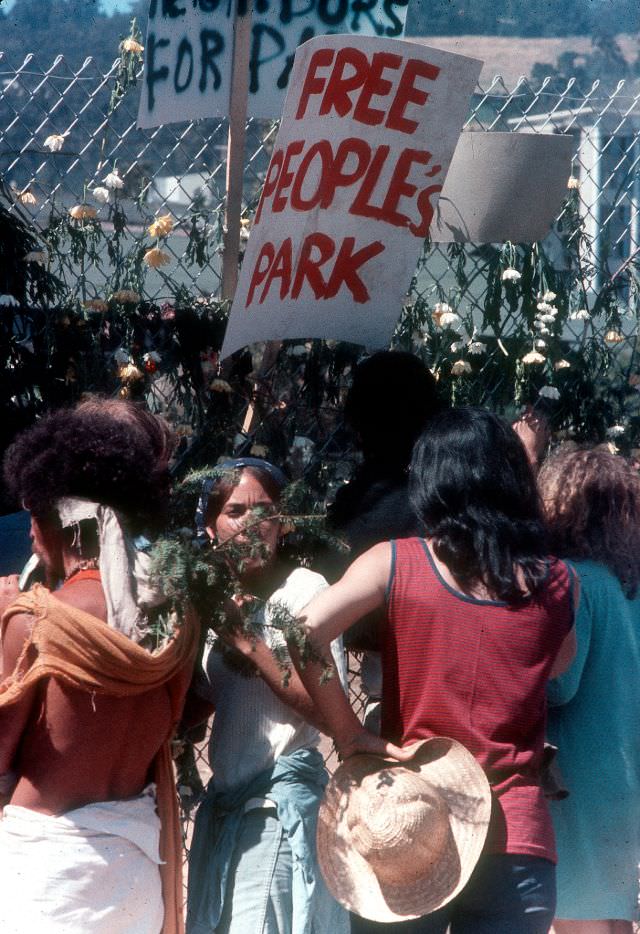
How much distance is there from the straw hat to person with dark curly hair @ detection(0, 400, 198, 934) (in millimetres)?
365

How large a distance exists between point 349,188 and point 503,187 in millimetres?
869

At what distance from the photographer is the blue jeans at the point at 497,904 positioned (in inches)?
84.4

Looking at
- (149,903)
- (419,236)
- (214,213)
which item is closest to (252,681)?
(149,903)

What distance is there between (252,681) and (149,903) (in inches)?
19.8

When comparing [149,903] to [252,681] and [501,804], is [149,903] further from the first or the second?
[501,804]

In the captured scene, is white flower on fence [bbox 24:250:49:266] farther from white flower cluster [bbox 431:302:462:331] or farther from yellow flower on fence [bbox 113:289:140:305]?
white flower cluster [bbox 431:302:462:331]

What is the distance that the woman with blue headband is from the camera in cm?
229

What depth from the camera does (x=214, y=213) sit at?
3793mm

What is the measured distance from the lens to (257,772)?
2408mm

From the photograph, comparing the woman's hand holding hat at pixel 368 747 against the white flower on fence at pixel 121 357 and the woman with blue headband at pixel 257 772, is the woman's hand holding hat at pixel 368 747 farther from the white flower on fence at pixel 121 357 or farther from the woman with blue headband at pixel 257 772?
the white flower on fence at pixel 121 357

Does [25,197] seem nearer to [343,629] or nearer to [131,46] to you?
[131,46]

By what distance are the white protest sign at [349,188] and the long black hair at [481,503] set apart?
0.74 meters

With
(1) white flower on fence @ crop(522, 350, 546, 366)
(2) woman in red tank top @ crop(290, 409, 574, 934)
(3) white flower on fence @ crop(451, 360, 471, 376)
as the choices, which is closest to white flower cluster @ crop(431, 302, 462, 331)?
(3) white flower on fence @ crop(451, 360, 471, 376)

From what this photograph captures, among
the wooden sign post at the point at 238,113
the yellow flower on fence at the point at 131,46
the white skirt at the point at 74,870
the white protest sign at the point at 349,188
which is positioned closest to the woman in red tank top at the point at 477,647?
the white skirt at the point at 74,870
